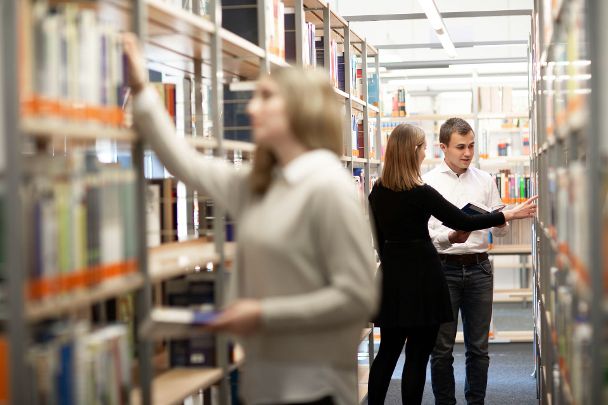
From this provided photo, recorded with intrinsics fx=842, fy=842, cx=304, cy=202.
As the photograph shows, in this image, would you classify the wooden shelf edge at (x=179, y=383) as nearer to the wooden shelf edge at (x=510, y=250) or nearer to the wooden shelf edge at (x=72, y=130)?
the wooden shelf edge at (x=72, y=130)

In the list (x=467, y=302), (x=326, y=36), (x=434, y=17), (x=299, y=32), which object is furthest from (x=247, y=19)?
(x=434, y=17)

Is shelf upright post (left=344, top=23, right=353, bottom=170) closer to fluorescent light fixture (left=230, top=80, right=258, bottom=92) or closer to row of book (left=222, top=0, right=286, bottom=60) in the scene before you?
row of book (left=222, top=0, right=286, bottom=60)

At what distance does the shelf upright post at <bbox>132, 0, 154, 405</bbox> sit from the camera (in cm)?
233

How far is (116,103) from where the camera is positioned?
224 centimetres

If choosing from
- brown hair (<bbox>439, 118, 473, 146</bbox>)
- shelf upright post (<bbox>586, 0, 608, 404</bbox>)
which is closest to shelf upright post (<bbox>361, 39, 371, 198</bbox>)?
brown hair (<bbox>439, 118, 473, 146</bbox>)

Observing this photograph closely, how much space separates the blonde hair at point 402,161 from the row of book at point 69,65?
2.06 metres

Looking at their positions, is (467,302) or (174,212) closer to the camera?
(174,212)

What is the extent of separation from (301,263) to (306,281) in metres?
0.05

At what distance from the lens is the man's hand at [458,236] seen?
4.63 meters

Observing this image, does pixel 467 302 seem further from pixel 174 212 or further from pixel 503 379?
pixel 174 212

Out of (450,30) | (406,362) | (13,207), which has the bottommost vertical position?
(406,362)

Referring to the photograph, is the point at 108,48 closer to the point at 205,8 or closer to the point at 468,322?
the point at 205,8

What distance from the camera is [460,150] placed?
499 cm

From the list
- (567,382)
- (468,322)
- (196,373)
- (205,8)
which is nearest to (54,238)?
(196,373)
